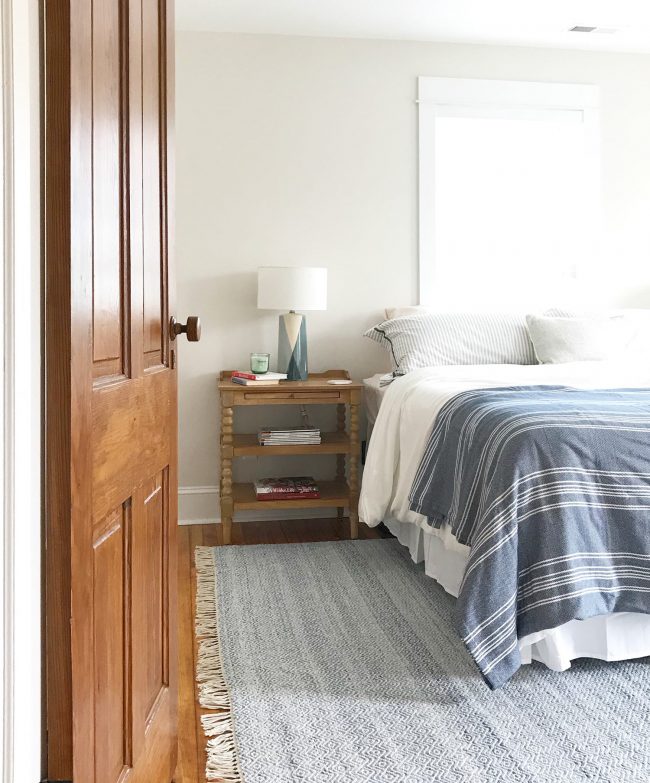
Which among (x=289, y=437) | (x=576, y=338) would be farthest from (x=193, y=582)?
(x=576, y=338)

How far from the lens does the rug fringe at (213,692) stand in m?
1.82

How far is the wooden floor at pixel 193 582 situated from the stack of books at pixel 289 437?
0.48 m

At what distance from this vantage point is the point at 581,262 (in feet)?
15.0

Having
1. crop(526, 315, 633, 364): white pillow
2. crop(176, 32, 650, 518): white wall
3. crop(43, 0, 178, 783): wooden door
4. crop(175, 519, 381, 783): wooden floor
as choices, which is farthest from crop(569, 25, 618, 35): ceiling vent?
crop(43, 0, 178, 783): wooden door

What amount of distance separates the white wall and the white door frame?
3.26 metres

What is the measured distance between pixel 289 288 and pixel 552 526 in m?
2.08

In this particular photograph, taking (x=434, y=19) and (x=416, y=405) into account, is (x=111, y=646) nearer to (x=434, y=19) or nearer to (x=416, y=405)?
(x=416, y=405)

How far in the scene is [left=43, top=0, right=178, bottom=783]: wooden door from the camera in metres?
0.94

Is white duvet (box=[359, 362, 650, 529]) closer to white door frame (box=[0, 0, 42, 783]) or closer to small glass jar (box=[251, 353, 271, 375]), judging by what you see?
small glass jar (box=[251, 353, 271, 375])

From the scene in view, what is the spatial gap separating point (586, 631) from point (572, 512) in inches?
15.7

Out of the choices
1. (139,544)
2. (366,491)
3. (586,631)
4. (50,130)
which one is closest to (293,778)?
(139,544)

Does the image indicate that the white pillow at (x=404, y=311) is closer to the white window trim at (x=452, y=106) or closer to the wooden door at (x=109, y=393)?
the white window trim at (x=452, y=106)

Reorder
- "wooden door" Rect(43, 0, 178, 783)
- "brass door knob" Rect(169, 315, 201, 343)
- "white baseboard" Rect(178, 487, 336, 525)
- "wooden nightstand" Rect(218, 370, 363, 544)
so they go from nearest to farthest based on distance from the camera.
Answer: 1. "wooden door" Rect(43, 0, 178, 783)
2. "brass door knob" Rect(169, 315, 201, 343)
3. "wooden nightstand" Rect(218, 370, 363, 544)
4. "white baseboard" Rect(178, 487, 336, 525)

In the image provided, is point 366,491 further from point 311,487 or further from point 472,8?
point 472,8
